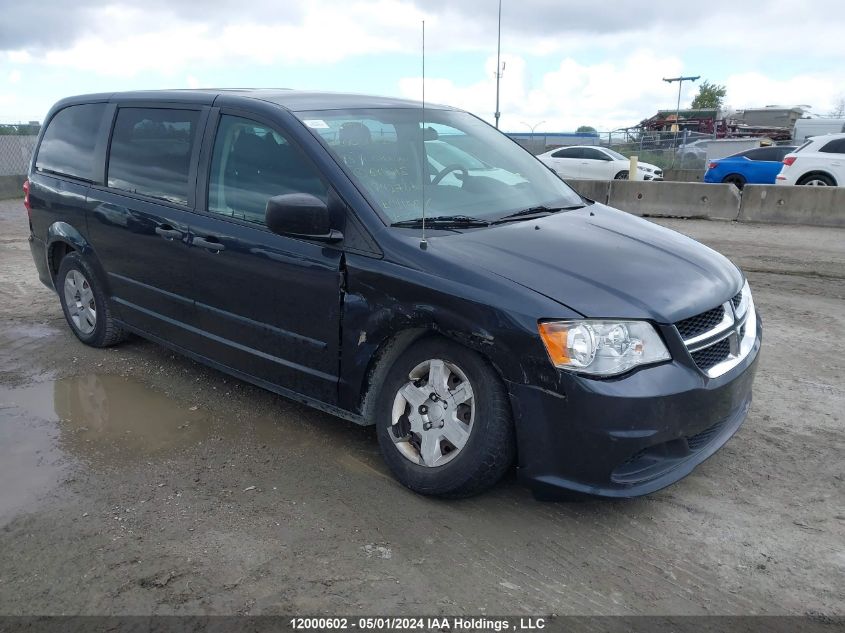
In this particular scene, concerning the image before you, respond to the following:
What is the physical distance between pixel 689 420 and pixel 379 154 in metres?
2.07

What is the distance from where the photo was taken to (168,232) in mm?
4492

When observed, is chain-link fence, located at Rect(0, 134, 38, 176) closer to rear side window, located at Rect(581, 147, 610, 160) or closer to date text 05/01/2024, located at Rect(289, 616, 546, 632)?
rear side window, located at Rect(581, 147, 610, 160)

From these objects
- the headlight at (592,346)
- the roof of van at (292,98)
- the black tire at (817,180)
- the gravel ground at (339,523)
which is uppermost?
the roof of van at (292,98)

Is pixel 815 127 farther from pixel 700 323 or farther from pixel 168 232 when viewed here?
pixel 168 232

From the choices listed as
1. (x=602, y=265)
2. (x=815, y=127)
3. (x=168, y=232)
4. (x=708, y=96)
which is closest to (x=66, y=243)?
(x=168, y=232)

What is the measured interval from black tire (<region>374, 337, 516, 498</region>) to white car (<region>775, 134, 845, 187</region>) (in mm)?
13542

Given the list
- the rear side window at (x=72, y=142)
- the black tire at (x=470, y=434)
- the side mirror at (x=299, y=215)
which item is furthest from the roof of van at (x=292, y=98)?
the black tire at (x=470, y=434)

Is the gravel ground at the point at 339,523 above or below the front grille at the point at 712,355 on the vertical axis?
below

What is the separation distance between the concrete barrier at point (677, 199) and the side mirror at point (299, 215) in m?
10.9

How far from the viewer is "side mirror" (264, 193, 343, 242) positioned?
3.52 meters

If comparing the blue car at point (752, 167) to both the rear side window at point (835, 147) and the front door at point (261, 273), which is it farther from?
the front door at point (261, 273)

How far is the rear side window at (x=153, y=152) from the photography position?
14.7ft

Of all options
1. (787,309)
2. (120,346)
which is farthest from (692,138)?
(120,346)

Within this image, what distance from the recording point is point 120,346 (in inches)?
226
